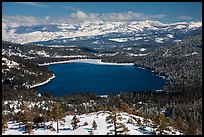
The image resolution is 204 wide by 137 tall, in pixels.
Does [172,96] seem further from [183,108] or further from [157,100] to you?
[183,108]

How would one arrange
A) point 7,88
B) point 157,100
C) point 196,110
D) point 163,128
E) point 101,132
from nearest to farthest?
point 163,128, point 101,132, point 196,110, point 157,100, point 7,88

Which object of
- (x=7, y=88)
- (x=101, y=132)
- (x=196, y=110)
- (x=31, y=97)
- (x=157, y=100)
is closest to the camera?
(x=101, y=132)

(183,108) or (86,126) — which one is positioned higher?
(86,126)

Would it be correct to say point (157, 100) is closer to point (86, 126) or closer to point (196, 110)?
point (196, 110)

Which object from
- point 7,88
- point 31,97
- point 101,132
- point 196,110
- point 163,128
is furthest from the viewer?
point 7,88

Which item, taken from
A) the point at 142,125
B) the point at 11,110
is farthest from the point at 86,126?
the point at 11,110

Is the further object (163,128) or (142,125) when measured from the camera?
(142,125)

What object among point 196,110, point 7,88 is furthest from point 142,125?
point 7,88

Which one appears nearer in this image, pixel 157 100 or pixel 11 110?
pixel 11 110

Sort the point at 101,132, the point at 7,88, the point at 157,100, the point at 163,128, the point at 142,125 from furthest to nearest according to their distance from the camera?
the point at 7,88 < the point at 157,100 < the point at 142,125 < the point at 101,132 < the point at 163,128
